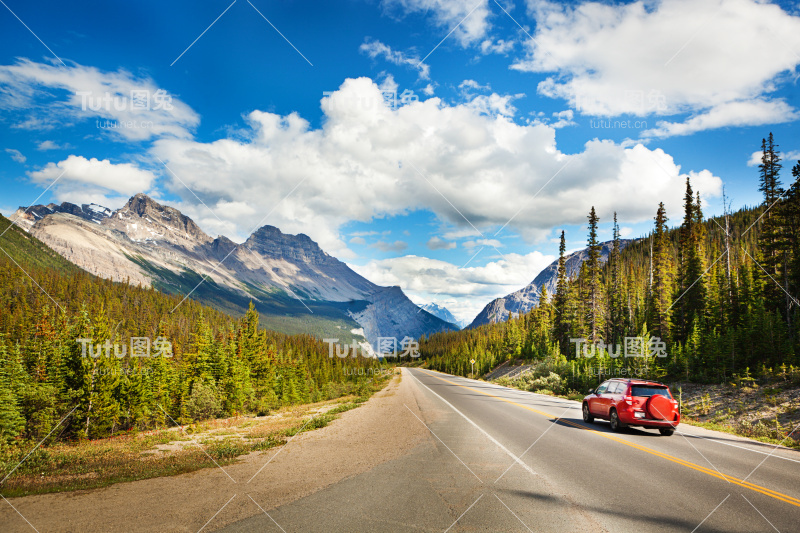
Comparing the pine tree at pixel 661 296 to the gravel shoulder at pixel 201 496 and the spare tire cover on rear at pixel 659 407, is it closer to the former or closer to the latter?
the spare tire cover on rear at pixel 659 407

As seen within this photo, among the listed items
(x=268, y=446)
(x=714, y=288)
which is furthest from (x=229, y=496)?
(x=714, y=288)

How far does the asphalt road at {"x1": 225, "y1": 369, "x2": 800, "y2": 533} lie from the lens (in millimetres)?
5391

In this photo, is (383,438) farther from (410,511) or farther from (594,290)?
(594,290)

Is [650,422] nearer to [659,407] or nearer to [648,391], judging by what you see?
[659,407]

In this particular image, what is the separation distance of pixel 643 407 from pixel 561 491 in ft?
29.2

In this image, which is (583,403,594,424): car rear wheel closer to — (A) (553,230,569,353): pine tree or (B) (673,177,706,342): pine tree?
(B) (673,177,706,342): pine tree

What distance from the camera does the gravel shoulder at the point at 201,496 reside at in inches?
229

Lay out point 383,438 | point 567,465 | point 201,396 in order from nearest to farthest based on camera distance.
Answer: point 567,465
point 383,438
point 201,396

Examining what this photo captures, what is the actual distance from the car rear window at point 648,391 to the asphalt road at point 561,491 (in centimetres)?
213

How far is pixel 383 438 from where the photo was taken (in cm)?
1301

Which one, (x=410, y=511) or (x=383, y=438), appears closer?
(x=410, y=511)

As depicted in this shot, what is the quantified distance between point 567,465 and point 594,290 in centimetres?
4849

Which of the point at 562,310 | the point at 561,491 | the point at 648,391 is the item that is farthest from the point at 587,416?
the point at 562,310

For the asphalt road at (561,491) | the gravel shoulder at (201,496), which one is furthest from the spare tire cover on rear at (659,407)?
the gravel shoulder at (201,496)
